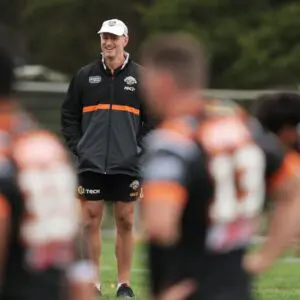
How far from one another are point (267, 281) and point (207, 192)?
7386 mm

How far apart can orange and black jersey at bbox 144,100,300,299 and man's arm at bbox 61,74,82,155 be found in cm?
557

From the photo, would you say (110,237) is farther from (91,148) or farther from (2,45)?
(2,45)

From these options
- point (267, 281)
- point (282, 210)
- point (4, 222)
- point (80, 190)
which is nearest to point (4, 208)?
point (4, 222)

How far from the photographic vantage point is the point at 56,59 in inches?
1436

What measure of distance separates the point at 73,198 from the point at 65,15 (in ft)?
103

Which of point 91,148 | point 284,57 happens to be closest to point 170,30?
point 284,57

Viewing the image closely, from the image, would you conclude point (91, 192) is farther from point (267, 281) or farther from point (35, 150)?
point (35, 150)

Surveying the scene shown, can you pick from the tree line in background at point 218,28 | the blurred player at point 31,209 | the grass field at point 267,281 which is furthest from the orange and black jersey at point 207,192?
the tree line in background at point 218,28

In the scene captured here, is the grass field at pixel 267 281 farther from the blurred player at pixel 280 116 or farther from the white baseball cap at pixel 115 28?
the blurred player at pixel 280 116

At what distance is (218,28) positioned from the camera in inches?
1236

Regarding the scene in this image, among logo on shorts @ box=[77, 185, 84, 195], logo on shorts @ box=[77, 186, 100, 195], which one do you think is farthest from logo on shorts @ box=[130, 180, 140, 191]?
logo on shorts @ box=[77, 185, 84, 195]

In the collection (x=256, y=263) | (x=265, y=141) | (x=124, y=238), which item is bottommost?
(x=124, y=238)

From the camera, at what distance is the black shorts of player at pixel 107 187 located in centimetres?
1019

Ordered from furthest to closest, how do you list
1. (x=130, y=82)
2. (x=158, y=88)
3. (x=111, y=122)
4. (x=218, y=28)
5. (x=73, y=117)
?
1. (x=218, y=28)
2. (x=73, y=117)
3. (x=130, y=82)
4. (x=111, y=122)
5. (x=158, y=88)
